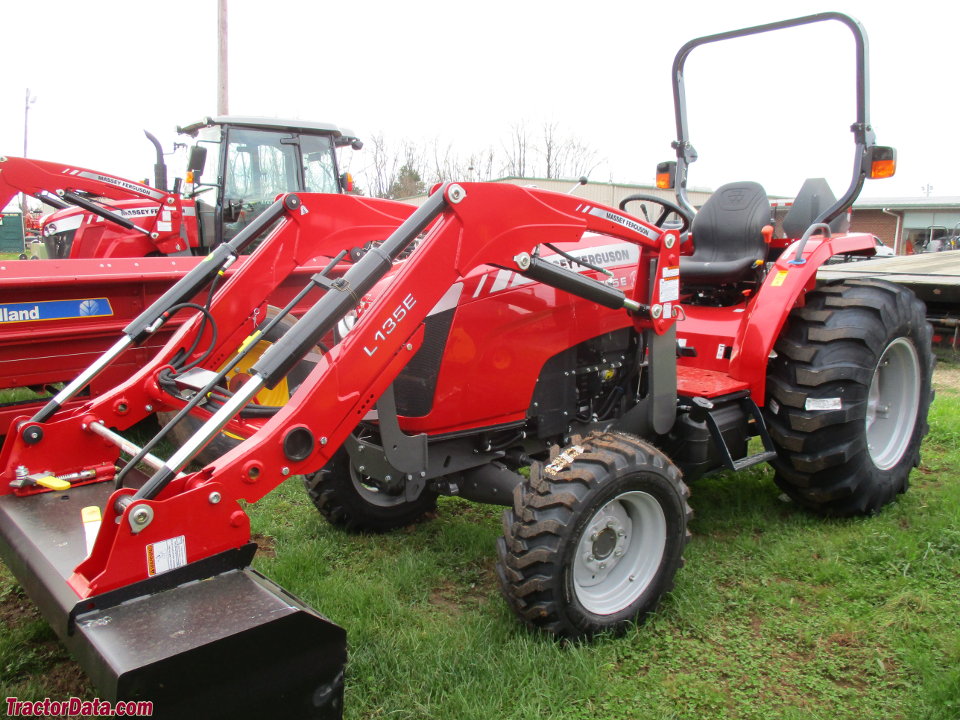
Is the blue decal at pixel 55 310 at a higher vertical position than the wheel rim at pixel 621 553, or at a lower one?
higher

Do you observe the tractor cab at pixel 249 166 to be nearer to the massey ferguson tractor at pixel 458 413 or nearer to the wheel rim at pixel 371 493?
the massey ferguson tractor at pixel 458 413

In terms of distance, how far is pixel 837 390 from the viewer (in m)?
3.70

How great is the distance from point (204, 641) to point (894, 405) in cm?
394

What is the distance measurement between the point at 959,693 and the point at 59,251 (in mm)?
8646

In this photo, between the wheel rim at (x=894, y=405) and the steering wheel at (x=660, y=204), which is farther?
the wheel rim at (x=894, y=405)

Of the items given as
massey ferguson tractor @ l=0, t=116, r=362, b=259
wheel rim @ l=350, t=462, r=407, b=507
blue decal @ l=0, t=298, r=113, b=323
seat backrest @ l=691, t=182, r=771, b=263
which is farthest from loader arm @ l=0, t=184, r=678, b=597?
massey ferguson tractor @ l=0, t=116, r=362, b=259

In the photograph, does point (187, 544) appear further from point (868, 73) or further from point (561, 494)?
point (868, 73)

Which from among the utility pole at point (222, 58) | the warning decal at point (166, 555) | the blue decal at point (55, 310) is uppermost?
the utility pole at point (222, 58)

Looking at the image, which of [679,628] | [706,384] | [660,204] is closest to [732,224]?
[660,204]

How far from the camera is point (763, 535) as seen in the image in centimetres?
387

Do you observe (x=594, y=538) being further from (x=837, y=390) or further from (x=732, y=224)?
(x=732, y=224)

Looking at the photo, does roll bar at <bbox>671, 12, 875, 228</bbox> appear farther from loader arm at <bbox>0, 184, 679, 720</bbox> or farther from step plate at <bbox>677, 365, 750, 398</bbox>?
loader arm at <bbox>0, 184, 679, 720</bbox>

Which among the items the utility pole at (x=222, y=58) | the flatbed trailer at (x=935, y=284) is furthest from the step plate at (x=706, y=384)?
the utility pole at (x=222, y=58)

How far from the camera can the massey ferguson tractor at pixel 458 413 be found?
212 centimetres
